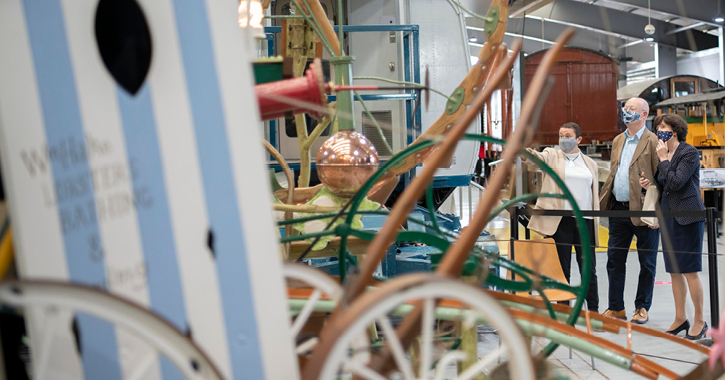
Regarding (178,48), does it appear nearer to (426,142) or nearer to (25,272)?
(25,272)

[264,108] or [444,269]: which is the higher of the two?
[264,108]

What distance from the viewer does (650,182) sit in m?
4.06

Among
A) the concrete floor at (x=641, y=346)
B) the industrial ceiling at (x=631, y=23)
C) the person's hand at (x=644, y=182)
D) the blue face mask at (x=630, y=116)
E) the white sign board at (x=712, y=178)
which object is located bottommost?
the concrete floor at (x=641, y=346)

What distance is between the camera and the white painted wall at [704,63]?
17031mm

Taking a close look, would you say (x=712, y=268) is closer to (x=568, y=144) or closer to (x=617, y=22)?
(x=568, y=144)

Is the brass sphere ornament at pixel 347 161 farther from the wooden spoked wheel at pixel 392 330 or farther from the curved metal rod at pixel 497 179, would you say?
the wooden spoked wheel at pixel 392 330

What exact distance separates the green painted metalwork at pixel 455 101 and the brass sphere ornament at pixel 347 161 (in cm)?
33

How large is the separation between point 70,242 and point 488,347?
3445mm

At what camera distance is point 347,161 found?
1623 millimetres

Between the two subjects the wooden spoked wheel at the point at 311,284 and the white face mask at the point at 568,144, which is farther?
the white face mask at the point at 568,144

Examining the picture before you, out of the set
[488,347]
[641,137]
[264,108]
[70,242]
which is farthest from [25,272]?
[641,137]

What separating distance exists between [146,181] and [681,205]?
392 cm

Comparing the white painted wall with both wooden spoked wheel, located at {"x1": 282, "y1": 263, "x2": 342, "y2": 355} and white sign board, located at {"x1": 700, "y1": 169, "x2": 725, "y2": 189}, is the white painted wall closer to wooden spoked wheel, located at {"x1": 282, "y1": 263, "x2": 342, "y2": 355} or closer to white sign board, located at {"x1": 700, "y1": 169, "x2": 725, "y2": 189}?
white sign board, located at {"x1": 700, "y1": 169, "x2": 725, "y2": 189}

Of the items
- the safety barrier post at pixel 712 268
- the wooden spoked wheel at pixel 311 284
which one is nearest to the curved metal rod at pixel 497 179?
the wooden spoked wheel at pixel 311 284
